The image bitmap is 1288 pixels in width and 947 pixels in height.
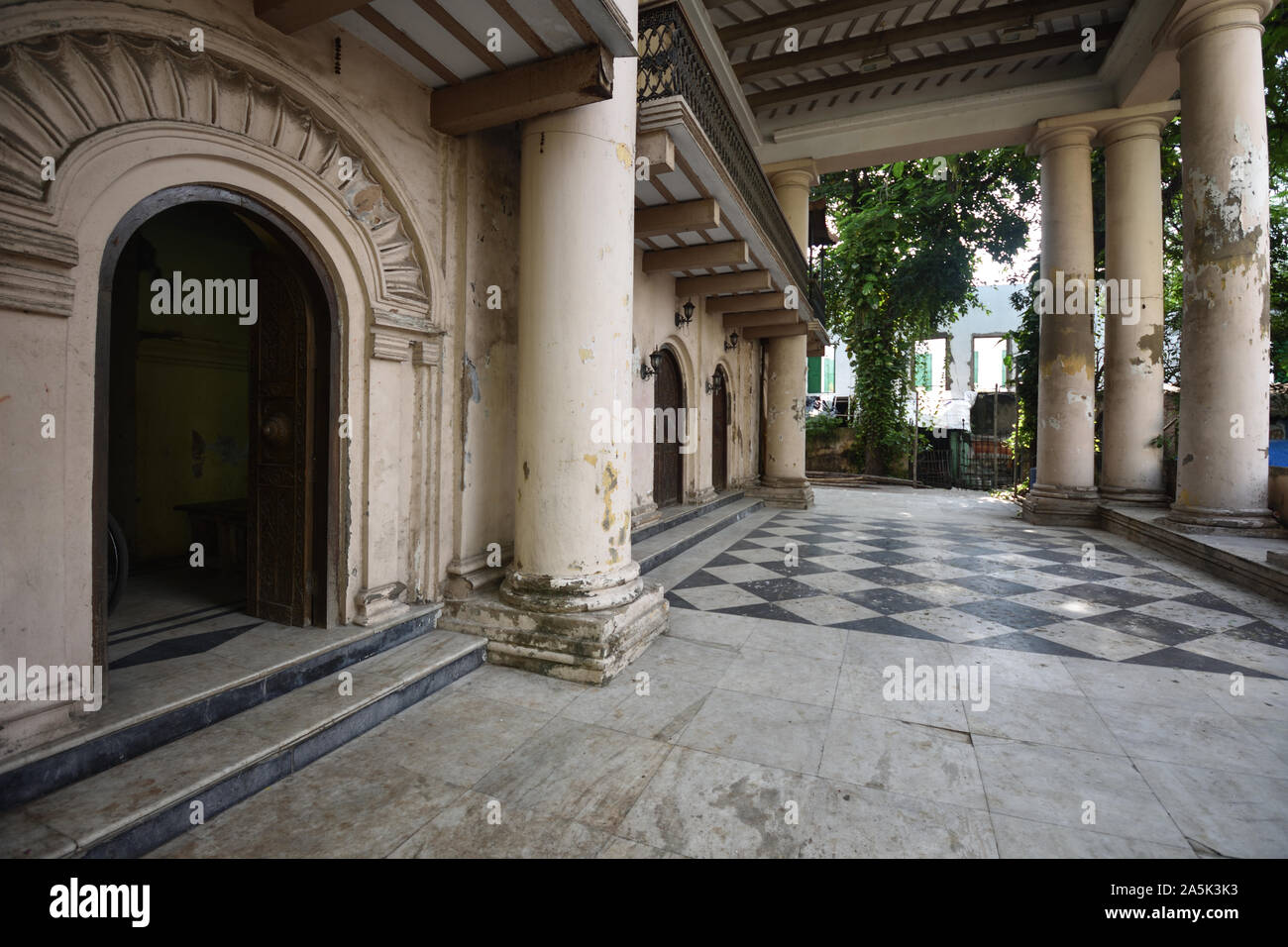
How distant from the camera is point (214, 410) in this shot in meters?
6.08

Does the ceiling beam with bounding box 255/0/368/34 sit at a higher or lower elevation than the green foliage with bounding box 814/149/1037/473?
lower

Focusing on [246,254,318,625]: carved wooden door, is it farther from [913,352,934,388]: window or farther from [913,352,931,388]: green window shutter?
[913,352,931,388]: green window shutter

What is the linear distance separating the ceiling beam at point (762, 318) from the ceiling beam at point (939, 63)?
3690 millimetres

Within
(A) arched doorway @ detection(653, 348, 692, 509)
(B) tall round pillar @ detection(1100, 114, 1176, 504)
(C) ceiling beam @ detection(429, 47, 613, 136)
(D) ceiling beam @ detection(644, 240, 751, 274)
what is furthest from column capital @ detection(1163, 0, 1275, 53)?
(C) ceiling beam @ detection(429, 47, 613, 136)

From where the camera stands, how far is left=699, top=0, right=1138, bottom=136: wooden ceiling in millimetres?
8539

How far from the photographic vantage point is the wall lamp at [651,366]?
305 inches

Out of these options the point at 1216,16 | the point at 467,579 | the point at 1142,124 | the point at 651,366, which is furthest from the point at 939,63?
the point at 467,579

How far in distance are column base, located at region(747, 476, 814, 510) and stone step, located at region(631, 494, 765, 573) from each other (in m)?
0.85

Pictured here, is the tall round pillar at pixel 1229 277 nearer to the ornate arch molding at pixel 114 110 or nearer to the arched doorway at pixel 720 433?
the arched doorway at pixel 720 433

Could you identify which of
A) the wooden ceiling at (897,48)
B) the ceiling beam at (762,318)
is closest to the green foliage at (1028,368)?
the wooden ceiling at (897,48)

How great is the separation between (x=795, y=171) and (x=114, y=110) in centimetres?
1118
